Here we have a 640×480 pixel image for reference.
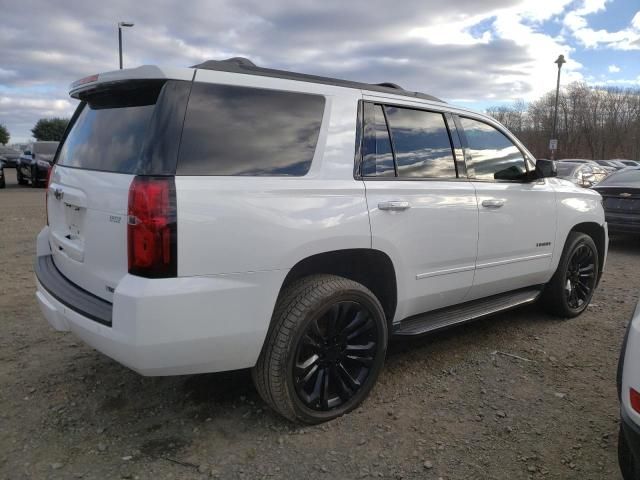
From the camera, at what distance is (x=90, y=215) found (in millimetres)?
2602

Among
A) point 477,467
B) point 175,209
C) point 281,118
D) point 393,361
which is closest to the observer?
point 175,209

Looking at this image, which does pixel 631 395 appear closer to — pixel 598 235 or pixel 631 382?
pixel 631 382

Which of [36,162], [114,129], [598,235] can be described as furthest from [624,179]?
[36,162]

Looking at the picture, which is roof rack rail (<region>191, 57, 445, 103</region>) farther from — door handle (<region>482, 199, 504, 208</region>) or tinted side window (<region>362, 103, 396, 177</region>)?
door handle (<region>482, 199, 504, 208</region>)

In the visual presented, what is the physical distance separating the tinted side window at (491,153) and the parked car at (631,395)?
1944 millimetres

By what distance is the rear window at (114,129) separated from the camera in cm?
252

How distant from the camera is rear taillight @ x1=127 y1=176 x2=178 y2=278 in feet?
7.50

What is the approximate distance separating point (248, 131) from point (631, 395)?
2.01 metres

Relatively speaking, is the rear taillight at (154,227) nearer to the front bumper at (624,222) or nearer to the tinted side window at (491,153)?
the tinted side window at (491,153)

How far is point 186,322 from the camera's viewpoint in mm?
2363

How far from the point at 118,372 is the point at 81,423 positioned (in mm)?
631

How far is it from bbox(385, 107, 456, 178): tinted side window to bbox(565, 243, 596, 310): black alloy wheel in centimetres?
190

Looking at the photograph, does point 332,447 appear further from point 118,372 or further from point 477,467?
point 118,372

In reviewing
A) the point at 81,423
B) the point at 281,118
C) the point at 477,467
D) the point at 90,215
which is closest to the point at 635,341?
the point at 477,467
